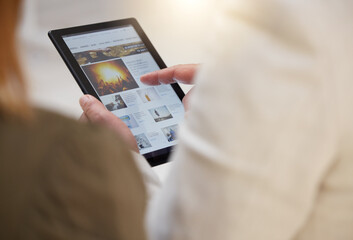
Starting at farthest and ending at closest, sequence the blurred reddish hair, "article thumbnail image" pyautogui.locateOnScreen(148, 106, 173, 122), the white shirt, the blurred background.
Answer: the blurred background
"article thumbnail image" pyautogui.locateOnScreen(148, 106, 173, 122)
the white shirt
the blurred reddish hair

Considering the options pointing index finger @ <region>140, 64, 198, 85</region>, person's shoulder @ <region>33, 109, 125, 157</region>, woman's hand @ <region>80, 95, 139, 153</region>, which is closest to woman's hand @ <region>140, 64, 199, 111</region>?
pointing index finger @ <region>140, 64, 198, 85</region>

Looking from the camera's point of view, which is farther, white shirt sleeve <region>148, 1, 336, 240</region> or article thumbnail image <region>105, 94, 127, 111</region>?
article thumbnail image <region>105, 94, 127, 111</region>

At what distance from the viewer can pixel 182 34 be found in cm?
118

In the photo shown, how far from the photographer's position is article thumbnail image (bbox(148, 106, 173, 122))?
0.89 metres

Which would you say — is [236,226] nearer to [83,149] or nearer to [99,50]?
[83,149]

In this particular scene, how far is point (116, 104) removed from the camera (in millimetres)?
881

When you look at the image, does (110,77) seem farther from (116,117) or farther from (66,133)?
(66,133)

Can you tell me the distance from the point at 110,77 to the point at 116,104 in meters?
0.05

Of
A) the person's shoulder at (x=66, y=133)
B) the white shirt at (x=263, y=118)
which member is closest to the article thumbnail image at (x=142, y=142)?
the white shirt at (x=263, y=118)

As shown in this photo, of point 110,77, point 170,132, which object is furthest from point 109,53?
point 170,132

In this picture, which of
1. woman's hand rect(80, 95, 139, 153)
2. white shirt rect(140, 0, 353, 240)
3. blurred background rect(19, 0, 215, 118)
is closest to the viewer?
white shirt rect(140, 0, 353, 240)

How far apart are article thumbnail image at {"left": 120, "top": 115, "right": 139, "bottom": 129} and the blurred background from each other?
177 millimetres

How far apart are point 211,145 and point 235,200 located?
52 millimetres

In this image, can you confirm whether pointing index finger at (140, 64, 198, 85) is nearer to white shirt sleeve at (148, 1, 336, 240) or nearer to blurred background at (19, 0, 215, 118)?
blurred background at (19, 0, 215, 118)
